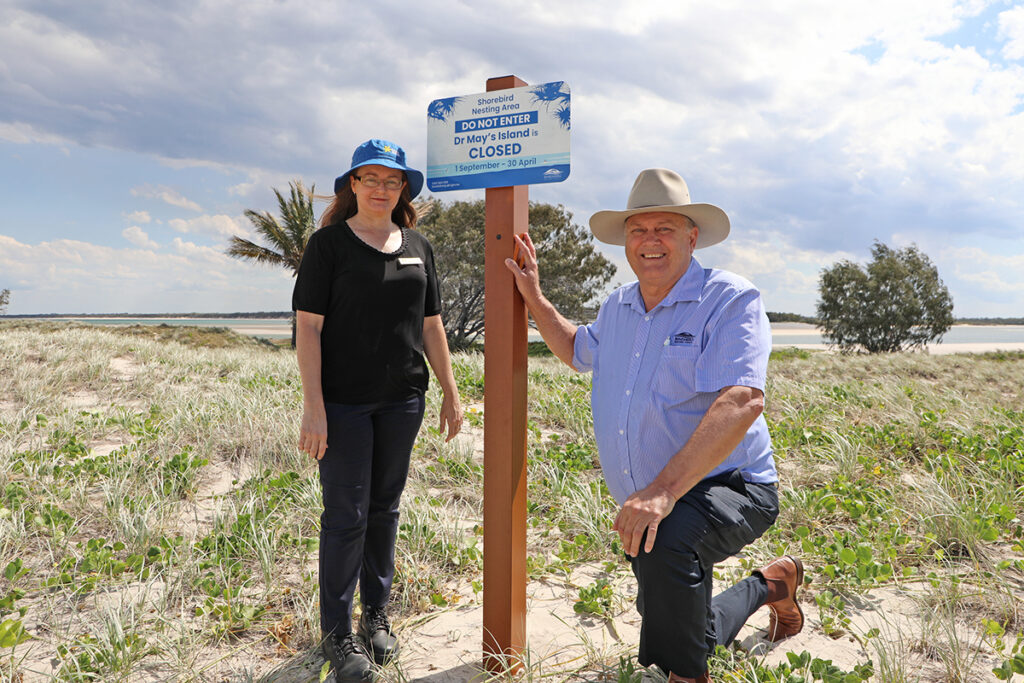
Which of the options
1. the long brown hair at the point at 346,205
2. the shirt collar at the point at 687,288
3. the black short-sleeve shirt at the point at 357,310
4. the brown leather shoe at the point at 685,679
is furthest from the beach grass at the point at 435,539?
the long brown hair at the point at 346,205

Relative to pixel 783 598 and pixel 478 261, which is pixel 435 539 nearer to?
pixel 783 598

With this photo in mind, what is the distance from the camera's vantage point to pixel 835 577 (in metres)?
3.35

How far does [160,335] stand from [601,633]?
2692 centimetres

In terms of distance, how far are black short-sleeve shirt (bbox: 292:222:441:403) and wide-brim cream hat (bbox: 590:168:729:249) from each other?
3.07 ft

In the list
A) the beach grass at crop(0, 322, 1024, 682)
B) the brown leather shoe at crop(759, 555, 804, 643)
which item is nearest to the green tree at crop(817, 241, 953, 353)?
the beach grass at crop(0, 322, 1024, 682)

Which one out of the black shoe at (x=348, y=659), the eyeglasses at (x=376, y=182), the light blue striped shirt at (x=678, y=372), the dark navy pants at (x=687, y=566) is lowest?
the black shoe at (x=348, y=659)

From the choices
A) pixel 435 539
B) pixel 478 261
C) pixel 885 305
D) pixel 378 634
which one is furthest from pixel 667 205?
pixel 885 305

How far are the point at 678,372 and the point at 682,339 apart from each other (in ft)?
0.40

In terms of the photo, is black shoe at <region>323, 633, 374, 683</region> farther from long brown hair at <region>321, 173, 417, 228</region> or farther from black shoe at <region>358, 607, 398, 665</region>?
long brown hair at <region>321, 173, 417, 228</region>

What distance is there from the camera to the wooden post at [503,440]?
8.67 feet

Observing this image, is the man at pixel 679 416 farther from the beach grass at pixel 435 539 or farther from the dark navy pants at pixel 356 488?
the dark navy pants at pixel 356 488

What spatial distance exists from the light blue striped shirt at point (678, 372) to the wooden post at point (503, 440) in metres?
0.39

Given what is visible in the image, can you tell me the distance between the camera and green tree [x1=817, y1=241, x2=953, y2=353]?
2430 cm

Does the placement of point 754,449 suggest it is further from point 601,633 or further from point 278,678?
point 278,678
